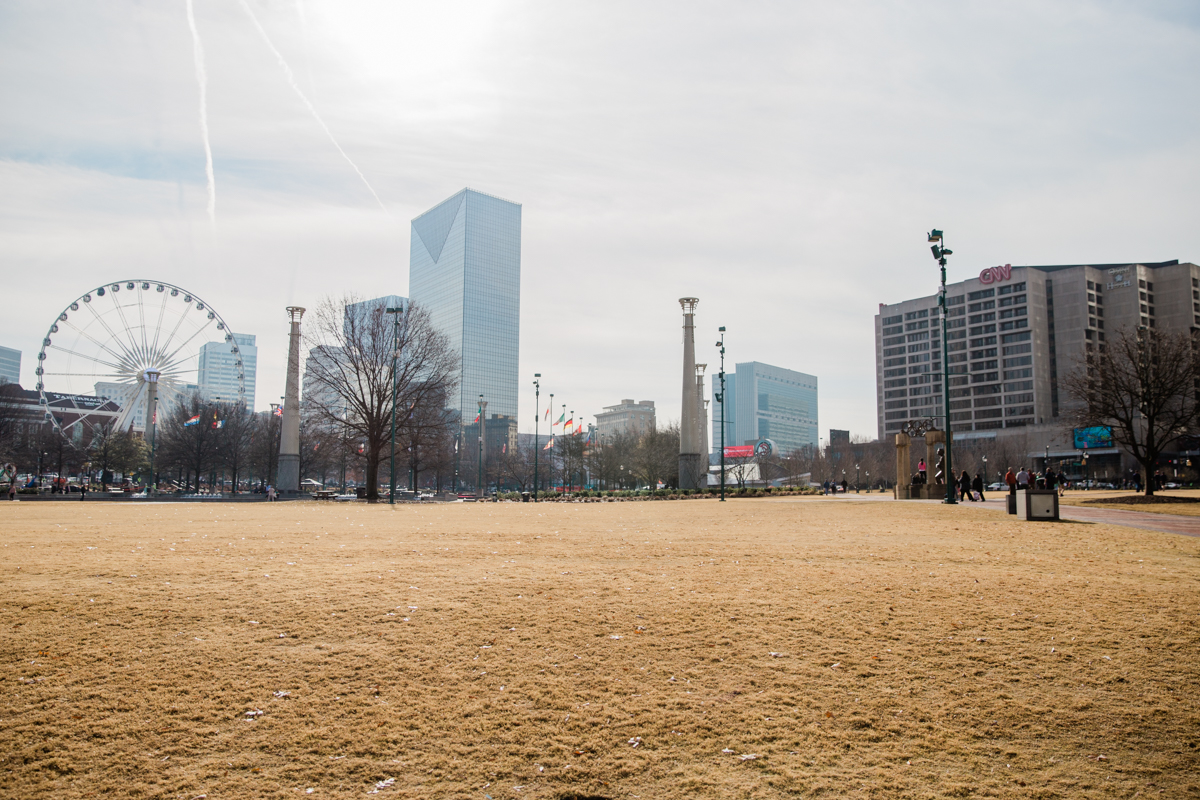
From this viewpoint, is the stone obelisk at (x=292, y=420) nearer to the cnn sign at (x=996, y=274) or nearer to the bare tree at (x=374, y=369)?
the bare tree at (x=374, y=369)

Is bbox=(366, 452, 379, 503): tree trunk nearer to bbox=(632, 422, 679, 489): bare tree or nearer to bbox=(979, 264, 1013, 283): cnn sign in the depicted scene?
bbox=(632, 422, 679, 489): bare tree

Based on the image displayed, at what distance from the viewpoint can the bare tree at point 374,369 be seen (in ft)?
162

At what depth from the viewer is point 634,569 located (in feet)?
39.3

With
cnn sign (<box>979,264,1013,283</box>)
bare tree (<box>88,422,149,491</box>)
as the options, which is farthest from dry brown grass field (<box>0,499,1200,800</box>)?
cnn sign (<box>979,264,1013,283</box>)

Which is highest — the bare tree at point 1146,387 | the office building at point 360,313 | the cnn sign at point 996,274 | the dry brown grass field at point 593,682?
the cnn sign at point 996,274

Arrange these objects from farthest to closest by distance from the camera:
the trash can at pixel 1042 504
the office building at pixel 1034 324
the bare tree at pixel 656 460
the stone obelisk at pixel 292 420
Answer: the office building at pixel 1034 324 → the bare tree at pixel 656 460 → the stone obelisk at pixel 292 420 → the trash can at pixel 1042 504

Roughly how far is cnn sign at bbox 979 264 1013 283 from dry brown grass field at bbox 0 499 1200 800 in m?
149

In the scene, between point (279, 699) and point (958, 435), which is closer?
point (279, 699)

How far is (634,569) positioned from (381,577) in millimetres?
4017

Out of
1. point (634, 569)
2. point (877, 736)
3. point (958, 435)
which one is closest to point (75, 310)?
point (634, 569)

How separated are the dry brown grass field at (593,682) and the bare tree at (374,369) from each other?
1539 inches

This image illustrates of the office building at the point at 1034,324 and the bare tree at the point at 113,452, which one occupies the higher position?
the office building at the point at 1034,324

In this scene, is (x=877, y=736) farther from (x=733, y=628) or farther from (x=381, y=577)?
(x=381, y=577)

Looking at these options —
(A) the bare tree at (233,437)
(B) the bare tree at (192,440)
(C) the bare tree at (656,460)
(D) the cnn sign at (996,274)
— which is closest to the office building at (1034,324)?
(D) the cnn sign at (996,274)
